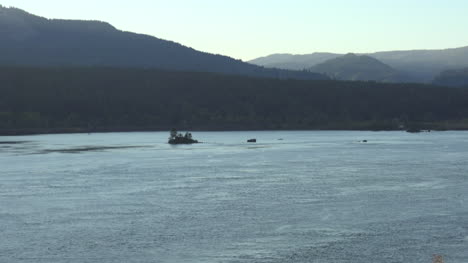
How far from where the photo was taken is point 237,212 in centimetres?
5459

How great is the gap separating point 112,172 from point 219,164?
1516 centimetres

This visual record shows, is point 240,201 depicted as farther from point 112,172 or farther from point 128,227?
point 112,172

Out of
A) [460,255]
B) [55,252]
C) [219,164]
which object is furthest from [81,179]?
[460,255]

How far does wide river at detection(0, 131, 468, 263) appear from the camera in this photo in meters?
42.3

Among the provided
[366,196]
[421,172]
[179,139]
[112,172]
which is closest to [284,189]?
[366,196]

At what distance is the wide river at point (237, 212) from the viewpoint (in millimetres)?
42281

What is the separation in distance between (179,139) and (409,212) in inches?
4087

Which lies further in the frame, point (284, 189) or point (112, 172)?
point (112, 172)

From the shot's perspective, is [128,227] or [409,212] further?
[409,212]

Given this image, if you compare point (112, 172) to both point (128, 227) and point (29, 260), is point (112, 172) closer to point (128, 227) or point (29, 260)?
point (128, 227)

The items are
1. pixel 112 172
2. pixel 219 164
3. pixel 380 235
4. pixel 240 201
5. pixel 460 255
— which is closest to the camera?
pixel 460 255

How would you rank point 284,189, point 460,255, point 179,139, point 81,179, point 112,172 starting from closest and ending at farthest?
point 460,255 < point 284,189 < point 81,179 < point 112,172 < point 179,139

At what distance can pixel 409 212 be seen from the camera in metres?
54.0

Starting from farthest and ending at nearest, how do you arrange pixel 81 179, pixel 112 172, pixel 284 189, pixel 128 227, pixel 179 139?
pixel 179 139, pixel 112 172, pixel 81 179, pixel 284 189, pixel 128 227
